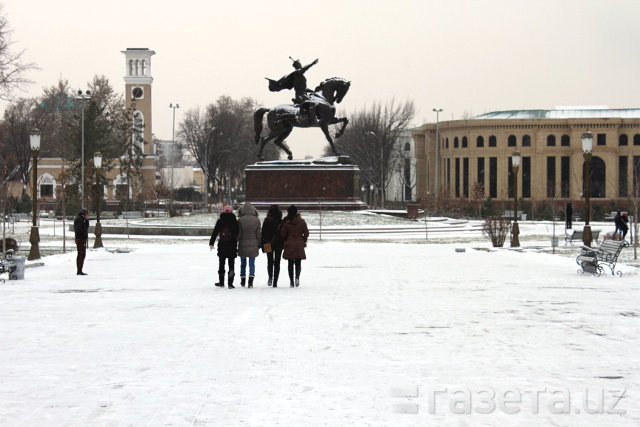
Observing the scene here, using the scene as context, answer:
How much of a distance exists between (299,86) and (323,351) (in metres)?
38.9

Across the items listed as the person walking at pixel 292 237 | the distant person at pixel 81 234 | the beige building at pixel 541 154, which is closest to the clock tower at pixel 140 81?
the beige building at pixel 541 154

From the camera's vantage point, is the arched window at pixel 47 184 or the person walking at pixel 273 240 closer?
the person walking at pixel 273 240

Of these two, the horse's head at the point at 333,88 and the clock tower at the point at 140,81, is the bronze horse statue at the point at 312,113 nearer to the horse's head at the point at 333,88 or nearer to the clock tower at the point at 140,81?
the horse's head at the point at 333,88

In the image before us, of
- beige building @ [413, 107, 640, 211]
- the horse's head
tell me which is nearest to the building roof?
beige building @ [413, 107, 640, 211]

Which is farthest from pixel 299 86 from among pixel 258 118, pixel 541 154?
pixel 541 154

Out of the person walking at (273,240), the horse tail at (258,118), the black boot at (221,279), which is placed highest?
the horse tail at (258,118)

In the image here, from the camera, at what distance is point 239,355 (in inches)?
388

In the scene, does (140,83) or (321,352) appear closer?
(321,352)

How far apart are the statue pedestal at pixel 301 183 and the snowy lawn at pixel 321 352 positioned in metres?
29.4

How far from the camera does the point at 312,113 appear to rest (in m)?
47.3

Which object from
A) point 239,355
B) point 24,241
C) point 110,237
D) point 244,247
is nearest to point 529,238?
point 110,237

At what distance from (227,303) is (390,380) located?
6.82 meters

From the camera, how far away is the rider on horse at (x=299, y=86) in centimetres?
4734

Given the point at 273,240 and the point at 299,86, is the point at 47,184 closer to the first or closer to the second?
the point at 299,86
